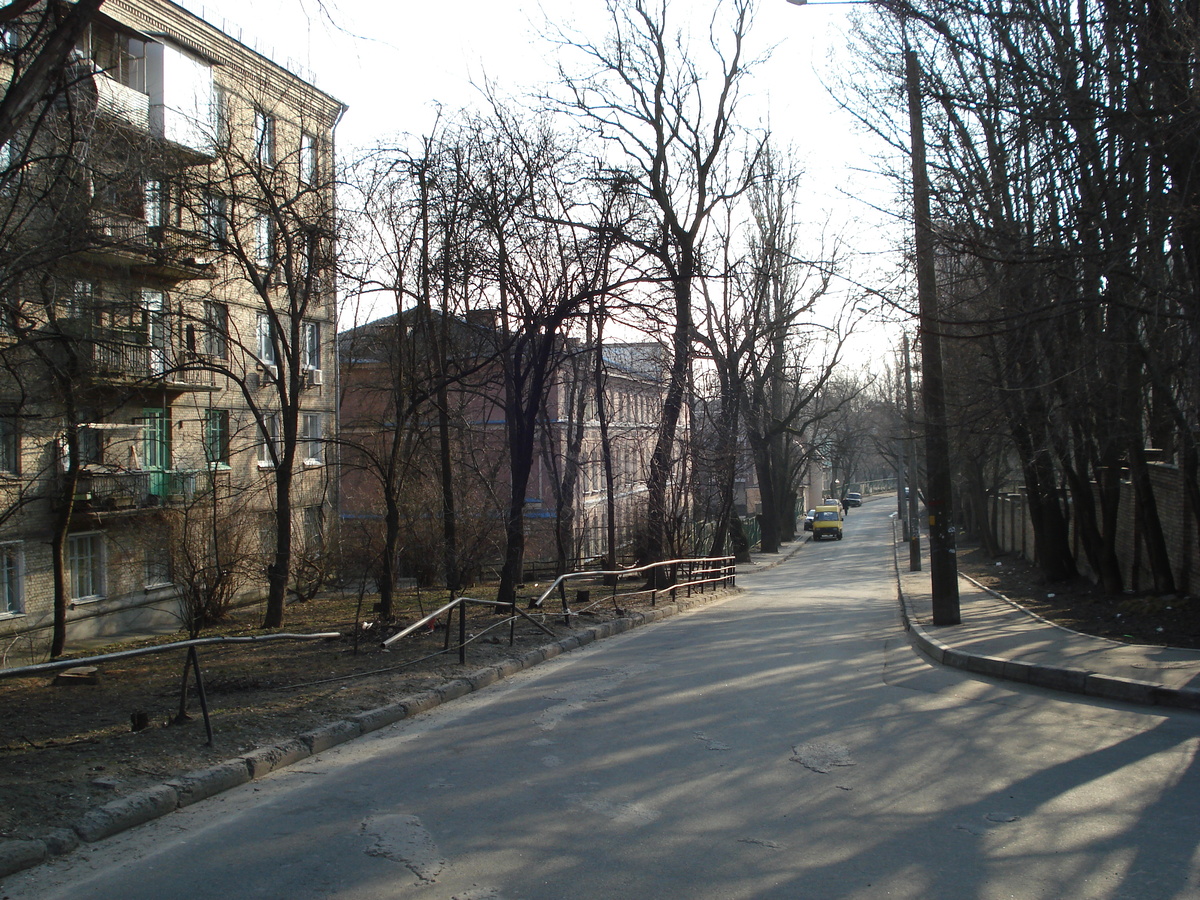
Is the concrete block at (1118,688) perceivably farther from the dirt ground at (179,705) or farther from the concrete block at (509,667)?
the dirt ground at (179,705)

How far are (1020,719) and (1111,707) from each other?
3.52 feet

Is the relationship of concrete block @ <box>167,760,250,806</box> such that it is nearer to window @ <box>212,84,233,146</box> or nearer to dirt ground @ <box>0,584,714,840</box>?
dirt ground @ <box>0,584,714,840</box>

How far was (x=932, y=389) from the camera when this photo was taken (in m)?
13.2

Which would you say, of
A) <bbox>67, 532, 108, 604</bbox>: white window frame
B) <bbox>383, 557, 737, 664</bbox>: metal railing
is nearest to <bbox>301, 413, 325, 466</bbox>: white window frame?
<bbox>67, 532, 108, 604</bbox>: white window frame

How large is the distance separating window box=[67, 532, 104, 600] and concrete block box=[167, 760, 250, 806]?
20206mm

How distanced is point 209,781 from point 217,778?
7 centimetres

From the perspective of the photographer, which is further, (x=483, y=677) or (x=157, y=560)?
(x=157, y=560)

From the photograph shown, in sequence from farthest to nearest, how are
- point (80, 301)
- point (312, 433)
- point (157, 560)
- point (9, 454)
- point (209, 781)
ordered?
point (312, 433) < point (9, 454) < point (157, 560) < point (80, 301) < point (209, 781)

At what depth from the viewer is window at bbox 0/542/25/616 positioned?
2109 centimetres

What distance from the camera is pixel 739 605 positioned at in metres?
19.9

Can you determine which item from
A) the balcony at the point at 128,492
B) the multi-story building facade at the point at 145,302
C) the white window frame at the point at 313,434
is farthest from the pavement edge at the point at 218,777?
the white window frame at the point at 313,434

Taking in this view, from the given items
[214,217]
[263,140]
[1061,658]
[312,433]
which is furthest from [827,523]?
[214,217]

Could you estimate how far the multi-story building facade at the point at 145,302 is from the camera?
9.64m

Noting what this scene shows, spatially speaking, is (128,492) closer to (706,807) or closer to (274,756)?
(274,756)
